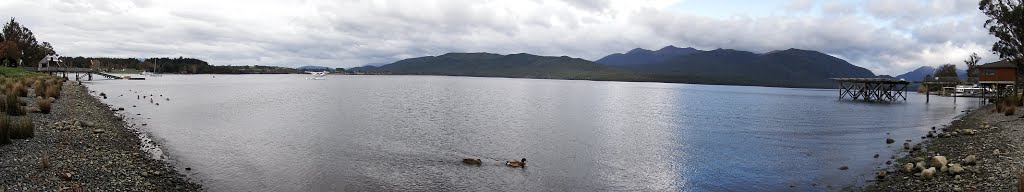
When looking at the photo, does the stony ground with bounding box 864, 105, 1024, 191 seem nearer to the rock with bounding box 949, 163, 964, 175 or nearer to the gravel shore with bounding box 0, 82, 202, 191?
the rock with bounding box 949, 163, 964, 175

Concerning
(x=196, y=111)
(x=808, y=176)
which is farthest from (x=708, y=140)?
(x=196, y=111)

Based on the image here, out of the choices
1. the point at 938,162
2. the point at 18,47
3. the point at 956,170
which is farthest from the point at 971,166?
the point at 18,47

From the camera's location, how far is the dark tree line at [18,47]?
3895 inches

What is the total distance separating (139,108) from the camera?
1984 inches

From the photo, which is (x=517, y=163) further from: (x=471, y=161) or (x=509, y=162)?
(x=471, y=161)

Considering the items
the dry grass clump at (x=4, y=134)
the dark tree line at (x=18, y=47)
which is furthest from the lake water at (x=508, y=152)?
the dark tree line at (x=18, y=47)

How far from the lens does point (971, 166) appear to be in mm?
19406

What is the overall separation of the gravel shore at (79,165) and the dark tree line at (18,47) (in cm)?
9455

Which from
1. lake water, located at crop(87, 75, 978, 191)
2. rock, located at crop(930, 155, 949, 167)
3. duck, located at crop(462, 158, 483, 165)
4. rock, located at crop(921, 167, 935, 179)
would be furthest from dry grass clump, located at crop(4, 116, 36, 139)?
rock, located at crop(930, 155, 949, 167)

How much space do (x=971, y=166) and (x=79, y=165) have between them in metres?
27.0

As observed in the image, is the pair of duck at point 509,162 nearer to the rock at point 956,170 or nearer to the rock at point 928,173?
the rock at point 928,173

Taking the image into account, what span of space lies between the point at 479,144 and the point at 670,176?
36.1 ft

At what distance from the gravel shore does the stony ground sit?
832 inches

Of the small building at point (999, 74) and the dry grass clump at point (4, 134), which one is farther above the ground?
the small building at point (999, 74)
